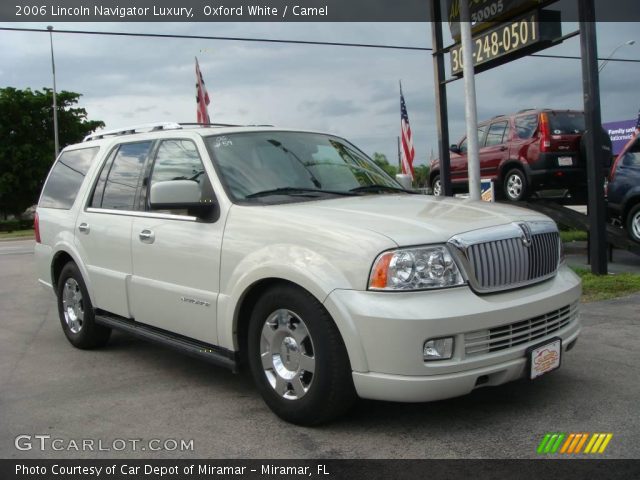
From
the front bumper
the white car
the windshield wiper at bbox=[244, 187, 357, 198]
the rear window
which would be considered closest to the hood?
the white car

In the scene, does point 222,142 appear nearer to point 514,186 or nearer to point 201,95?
point 514,186

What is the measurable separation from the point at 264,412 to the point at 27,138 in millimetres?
46600

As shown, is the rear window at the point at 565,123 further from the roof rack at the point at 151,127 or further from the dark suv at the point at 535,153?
the roof rack at the point at 151,127

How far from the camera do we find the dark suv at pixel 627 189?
10.3 metres

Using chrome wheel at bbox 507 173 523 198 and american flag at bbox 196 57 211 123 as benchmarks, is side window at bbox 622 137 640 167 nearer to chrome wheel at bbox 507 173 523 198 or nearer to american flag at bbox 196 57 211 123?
chrome wheel at bbox 507 173 523 198

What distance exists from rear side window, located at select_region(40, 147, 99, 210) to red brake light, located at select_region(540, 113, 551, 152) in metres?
7.73

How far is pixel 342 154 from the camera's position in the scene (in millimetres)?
5234

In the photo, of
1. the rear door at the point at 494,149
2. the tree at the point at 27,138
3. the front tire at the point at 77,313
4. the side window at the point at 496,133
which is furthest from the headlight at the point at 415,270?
the tree at the point at 27,138

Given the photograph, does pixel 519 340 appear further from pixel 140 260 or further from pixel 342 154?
pixel 140 260

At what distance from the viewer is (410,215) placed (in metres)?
3.88

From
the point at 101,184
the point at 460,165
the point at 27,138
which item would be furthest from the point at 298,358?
the point at 27,138

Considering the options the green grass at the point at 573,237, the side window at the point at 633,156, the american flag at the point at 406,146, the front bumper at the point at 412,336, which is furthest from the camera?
the american flag at the point at 406,146

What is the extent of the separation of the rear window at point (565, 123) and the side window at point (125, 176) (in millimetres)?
7949

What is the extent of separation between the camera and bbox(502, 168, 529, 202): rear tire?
11.6m
